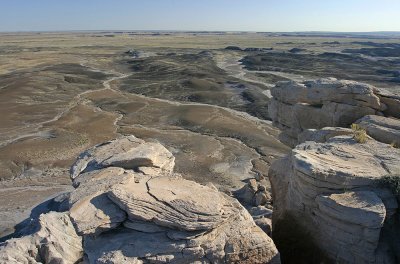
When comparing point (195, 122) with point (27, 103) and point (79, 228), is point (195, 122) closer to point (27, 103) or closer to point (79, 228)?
point (27, 103)

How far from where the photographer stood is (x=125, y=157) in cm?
1911

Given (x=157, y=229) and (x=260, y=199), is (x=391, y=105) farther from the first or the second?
(x=157, y=229)

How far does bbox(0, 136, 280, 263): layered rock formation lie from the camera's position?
13.2m

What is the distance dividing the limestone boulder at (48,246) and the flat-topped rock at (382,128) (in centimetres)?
1450

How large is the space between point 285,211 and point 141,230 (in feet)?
21.8

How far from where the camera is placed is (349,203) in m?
14.4

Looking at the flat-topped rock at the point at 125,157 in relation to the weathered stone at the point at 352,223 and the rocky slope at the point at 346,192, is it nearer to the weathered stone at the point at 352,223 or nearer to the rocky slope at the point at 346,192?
the rocky slope at the point at 346,192

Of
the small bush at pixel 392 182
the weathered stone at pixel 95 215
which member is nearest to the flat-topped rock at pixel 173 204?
the weathered stone at pixel 95 215

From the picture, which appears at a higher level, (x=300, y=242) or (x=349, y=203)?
(x=349, y=203)

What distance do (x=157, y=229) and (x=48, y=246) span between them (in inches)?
140

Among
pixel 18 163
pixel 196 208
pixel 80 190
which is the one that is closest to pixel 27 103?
pixel 18 163

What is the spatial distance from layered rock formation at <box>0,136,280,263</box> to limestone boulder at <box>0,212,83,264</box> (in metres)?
0.03

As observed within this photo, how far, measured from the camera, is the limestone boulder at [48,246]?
13195mm

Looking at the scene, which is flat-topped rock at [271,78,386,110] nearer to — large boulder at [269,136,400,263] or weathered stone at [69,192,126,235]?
large boulder at [269,136,400,263]
